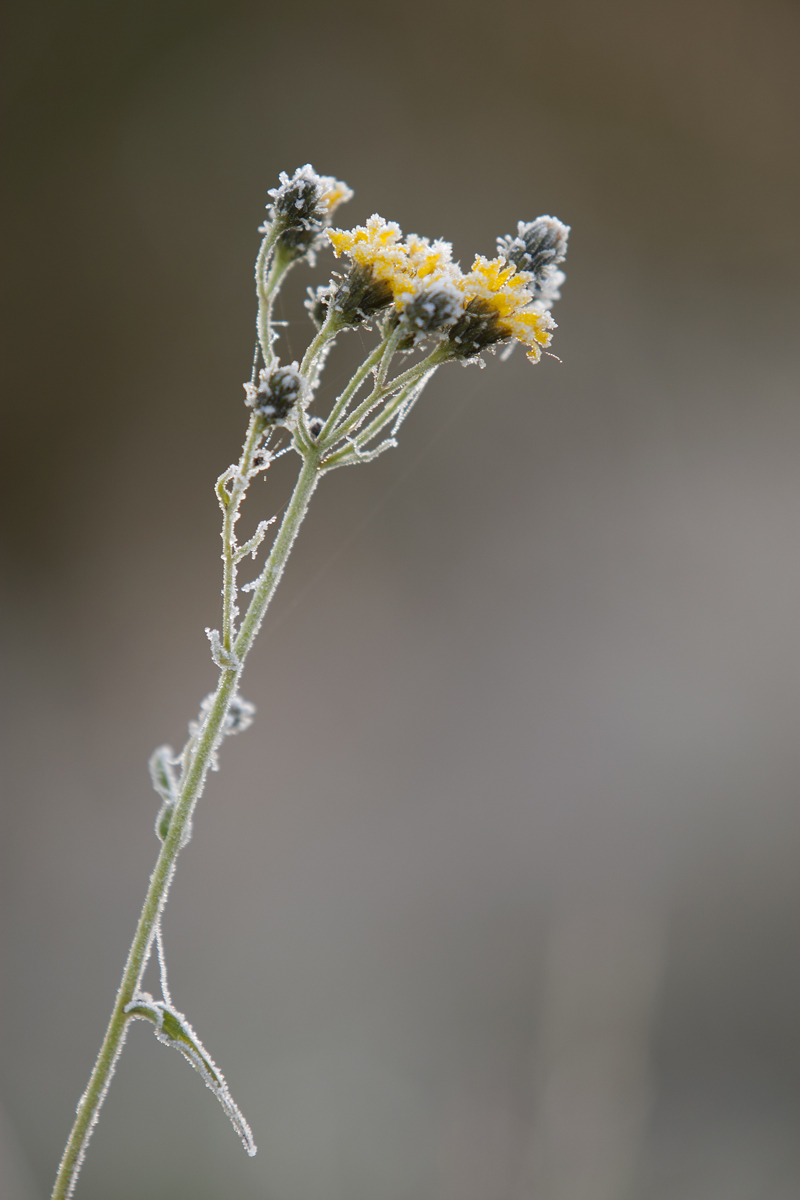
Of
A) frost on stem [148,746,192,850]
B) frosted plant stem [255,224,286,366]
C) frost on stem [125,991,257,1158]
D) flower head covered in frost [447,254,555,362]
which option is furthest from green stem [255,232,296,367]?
frost on stem [125,991,257,1158]

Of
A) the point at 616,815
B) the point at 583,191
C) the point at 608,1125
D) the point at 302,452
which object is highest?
the point at 583,191

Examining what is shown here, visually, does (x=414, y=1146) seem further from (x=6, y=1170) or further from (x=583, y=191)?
(x=583, y=191)

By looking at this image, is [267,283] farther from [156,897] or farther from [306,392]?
[156,897]

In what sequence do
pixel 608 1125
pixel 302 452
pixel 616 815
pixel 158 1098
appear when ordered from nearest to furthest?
1. pixel 302 452
2. pixel 608 1125
3. pixel 158 1098
4. pixel 616 815

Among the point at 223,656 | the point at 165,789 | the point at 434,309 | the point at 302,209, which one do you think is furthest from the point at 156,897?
the point at 302,209

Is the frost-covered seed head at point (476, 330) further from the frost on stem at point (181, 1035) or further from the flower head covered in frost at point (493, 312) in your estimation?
the frost on stem at point (181, 1035)

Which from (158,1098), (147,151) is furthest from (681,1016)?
(147,151)

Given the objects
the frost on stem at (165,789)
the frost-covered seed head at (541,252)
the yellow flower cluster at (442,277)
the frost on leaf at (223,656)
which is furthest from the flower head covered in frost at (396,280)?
the frost on stem at (165,789)
